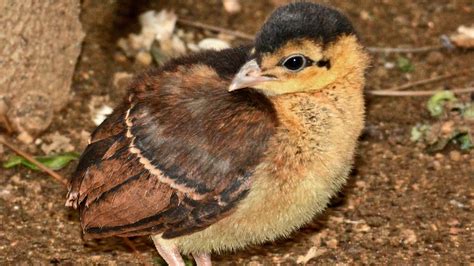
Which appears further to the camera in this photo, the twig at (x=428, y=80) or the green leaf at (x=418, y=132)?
the twig at (x=428, y=80)

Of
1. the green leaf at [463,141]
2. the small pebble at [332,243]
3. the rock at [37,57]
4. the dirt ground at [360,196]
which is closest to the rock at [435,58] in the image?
the dirt ground at [360,196]

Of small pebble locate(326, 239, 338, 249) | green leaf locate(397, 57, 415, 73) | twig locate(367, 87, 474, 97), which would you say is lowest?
small pebble locate(326, 239, 338, 249)

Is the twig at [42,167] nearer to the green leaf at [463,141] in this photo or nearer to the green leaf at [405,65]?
the green leaf at [463,141]

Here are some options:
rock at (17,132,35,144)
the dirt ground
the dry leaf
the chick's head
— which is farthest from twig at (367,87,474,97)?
rock at (17,132,35,144)

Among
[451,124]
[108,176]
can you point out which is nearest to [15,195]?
[108,176]

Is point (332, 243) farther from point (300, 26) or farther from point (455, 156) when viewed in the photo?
point (300, 26)

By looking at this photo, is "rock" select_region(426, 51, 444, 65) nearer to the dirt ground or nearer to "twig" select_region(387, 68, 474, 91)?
the dirt ground

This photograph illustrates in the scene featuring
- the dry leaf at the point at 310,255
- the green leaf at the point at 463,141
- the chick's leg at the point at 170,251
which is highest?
the green leaf at the point at 463,141

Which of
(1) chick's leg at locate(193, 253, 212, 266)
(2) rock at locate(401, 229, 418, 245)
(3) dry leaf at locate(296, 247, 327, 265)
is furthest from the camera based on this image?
(2) rock at locate(401, 229, 418, 245)
